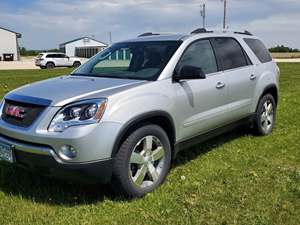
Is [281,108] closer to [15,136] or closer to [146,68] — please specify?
[146,68]

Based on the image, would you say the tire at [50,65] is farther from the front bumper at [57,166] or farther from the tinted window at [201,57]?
the front bumper at [57,166]

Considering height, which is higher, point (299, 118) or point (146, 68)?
point (146, 68)

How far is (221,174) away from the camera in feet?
16.8

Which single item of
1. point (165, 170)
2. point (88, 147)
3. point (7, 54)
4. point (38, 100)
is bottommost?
point (7, 54)

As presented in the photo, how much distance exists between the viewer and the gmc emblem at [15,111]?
4.21 metres

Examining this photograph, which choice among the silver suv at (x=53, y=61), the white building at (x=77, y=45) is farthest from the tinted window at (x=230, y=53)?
the white building at (x=77, y=45)

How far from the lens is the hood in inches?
161

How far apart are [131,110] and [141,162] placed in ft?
1.83

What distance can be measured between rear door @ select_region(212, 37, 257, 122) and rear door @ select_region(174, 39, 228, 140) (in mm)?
171

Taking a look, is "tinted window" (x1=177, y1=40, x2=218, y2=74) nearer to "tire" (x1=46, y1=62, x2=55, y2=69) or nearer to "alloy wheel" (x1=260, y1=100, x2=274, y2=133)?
"alloy wheel" (x1=260, y1=100, x2=274, y2=133)

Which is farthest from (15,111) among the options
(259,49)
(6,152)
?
(259,49)

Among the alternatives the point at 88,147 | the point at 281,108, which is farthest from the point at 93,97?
the point at 281,108

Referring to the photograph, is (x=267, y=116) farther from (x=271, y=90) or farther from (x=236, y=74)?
(x=236, y=74)

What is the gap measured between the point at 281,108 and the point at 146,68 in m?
5.74
